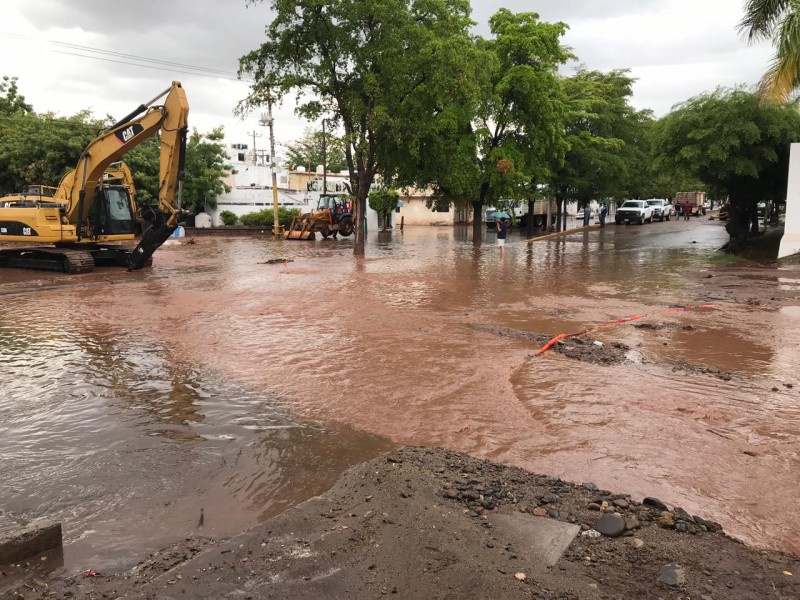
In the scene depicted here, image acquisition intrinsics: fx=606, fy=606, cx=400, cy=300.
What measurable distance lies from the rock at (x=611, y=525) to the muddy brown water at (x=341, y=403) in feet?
3.16

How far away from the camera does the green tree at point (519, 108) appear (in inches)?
1080

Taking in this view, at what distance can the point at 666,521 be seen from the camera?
3904 millimetres

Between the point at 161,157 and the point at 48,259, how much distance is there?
5.31 m

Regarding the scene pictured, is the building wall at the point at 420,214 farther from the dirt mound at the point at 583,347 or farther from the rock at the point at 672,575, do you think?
the rock at the point at 672,575

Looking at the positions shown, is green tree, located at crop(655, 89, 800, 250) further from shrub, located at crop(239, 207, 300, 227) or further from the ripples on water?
shrub, located at crop(239, 207, 300, 227)

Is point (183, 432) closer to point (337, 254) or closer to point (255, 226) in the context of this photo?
point (337, 254)

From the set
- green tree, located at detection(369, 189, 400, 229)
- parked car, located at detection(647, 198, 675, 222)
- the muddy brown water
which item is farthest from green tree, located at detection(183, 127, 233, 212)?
parked car, located at detection(647, 198, 675, 222)

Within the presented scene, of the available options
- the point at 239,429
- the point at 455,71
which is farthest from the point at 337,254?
the point at 239,429

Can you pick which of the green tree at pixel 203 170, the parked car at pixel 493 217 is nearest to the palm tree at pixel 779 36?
the parked car at pixel 493 217

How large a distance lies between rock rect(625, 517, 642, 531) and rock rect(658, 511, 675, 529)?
14 centimetres

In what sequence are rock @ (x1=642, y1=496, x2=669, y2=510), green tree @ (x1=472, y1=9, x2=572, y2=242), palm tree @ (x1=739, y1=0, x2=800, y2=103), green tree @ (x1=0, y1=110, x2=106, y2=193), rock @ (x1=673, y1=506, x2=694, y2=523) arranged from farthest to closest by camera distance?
green tree @ (x1=0, y1=110, x2=106, y2=193) → green tree @ (x1=472, y1=9, x2=572, y2=242) → palm tree @ (x1=739, y1=0, x2=800, y2=103) → rock @ (x1=642, y1=496, x2=669, y2=510) → rock @ (x1=673, y1=506, x2=694, y2=523)

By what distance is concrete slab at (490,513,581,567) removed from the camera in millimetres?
3549

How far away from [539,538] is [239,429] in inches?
138

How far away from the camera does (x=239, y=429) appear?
6.18m
